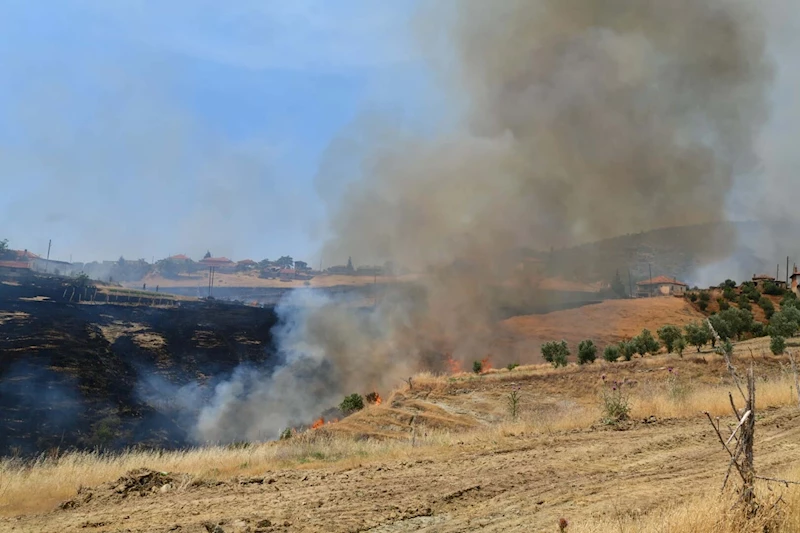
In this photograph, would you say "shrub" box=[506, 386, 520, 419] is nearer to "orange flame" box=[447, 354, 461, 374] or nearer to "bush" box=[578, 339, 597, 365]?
"bush" box=[578, 339, 597, 365]

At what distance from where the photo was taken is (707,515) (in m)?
4.42

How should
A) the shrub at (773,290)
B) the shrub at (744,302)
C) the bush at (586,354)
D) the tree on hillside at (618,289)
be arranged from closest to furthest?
the bush at (586,354)
the shrub at (744,302)
the shrub at (773,290)
the tree on hillside at (618,289)

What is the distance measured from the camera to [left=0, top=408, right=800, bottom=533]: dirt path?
5828 millimetres

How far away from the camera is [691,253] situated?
113 metres

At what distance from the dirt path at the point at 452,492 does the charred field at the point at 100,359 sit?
18.0m

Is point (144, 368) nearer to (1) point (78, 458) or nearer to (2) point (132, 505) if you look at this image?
(1) point (78, 458)

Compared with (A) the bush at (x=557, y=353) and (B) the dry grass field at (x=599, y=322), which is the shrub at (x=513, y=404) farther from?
(B) the dry grass field at (x=599, y=322)

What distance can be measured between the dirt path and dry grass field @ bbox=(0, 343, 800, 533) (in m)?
0.03

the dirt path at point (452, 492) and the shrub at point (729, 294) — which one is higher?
the shrub at point (729, 294)

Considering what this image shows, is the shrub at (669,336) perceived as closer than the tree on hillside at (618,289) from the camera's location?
Yes

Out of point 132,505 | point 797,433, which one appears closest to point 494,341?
point 797,433

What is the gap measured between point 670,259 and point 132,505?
397 ft

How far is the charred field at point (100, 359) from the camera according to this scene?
2575 cm

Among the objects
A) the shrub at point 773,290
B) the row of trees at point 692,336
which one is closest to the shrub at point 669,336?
the row of trees at point 692,336
